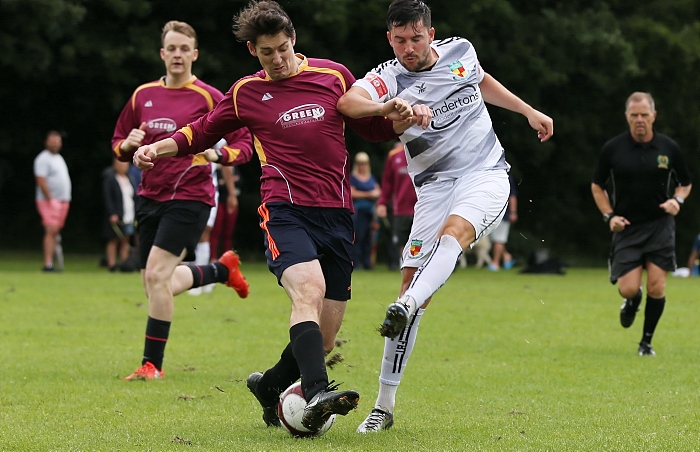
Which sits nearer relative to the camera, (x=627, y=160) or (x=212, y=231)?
(x=627, y=160)

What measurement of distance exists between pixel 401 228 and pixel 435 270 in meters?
14.7

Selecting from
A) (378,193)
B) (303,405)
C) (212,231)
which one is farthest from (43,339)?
(378,193)

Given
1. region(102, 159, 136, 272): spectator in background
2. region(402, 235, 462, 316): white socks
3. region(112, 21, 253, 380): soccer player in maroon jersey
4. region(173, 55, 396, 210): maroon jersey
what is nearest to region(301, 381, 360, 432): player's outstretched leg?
region(402, 235, 462, 316): white socks

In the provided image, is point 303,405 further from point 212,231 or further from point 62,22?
point 62,22

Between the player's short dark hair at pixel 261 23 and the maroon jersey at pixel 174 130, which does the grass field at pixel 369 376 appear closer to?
the maroon jersey at pixel 174 130

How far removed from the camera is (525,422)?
21.6 feet

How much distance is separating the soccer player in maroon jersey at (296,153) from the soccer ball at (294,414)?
9.7 inches

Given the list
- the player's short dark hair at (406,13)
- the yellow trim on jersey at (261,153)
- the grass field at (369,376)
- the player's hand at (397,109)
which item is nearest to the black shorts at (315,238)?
A: the yellow trim on jersey at (261,153)

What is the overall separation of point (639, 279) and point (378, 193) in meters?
12.4

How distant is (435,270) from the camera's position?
20.2 feet

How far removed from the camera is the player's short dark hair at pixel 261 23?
6.07 metres

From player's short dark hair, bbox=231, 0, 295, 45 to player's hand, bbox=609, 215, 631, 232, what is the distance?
505cm

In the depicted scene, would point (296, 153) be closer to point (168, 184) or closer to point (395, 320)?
point (395, 320)

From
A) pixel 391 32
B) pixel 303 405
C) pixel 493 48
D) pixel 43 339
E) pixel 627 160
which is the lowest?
pixel 43 339
